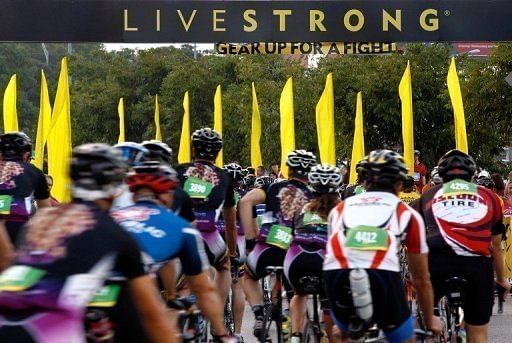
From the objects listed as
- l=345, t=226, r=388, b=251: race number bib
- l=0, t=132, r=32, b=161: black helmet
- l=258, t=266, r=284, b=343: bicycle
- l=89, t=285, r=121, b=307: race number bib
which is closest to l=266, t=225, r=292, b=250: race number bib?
l=258, t=266, r=284, b=343: bicycle

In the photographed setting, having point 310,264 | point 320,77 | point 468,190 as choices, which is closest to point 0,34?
point 310,264

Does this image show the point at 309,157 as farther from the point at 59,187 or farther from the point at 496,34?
the point at 59,187

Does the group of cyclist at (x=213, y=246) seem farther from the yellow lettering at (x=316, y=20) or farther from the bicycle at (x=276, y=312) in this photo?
the yellow lettering at (x=316, y=20)

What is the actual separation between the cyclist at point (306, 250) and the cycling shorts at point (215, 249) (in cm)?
102

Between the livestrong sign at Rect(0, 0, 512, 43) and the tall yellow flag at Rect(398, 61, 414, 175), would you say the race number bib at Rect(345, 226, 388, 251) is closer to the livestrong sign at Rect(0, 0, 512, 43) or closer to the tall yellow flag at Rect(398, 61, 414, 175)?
the livestrong sign at Rect(0, 0, 512, 43)

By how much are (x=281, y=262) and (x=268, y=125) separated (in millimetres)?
36853

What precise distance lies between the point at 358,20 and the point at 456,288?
8480mm

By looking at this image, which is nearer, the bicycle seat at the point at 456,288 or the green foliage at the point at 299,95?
the bicycle seat at the point at 456,288

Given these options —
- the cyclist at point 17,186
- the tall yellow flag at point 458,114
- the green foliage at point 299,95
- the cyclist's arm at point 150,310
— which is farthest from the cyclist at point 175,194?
the green foliage at point 299,95

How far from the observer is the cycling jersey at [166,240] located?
6.27 meters

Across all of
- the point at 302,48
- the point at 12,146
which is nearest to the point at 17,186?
the point at 12,146

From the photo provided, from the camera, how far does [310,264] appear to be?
10.1 meters

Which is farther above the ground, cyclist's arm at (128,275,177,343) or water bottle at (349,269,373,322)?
cyclist's arm at (128,275,177,343)

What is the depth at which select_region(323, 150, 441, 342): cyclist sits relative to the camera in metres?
7.06
